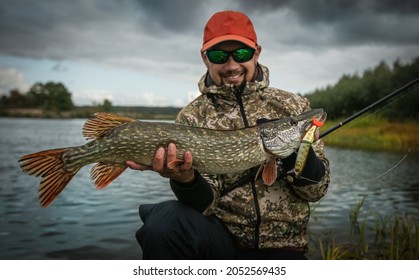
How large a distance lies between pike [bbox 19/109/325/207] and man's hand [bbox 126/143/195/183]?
0.11ft

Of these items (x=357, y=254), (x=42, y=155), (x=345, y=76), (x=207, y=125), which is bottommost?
(x=357, y=254)

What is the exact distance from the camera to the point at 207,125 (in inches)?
104

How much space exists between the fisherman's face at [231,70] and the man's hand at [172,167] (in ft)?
2.24

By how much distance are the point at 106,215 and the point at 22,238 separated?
1.43 m

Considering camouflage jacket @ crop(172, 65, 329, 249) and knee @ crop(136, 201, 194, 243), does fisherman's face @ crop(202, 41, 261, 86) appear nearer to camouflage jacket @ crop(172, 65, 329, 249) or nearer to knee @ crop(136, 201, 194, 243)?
camouflage jacket @ crop(172, 65, 329, 249)

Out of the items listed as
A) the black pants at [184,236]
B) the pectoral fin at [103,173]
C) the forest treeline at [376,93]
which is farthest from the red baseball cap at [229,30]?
the forest treeline at [376,93]

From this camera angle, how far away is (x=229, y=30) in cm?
264

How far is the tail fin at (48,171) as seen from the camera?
84.3 inches

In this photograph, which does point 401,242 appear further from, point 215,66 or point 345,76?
point 345,76

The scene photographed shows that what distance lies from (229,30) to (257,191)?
3.68ft

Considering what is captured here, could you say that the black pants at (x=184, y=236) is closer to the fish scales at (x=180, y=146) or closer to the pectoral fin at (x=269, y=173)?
the fish scales at (x=180, y=146)

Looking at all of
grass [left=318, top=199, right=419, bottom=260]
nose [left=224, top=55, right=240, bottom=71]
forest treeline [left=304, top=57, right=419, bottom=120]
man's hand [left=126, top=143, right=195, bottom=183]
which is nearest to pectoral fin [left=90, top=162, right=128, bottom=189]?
man's hand [left=126, top=143, right=195, bottom=183]

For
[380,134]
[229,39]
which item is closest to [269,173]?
[229,39]
